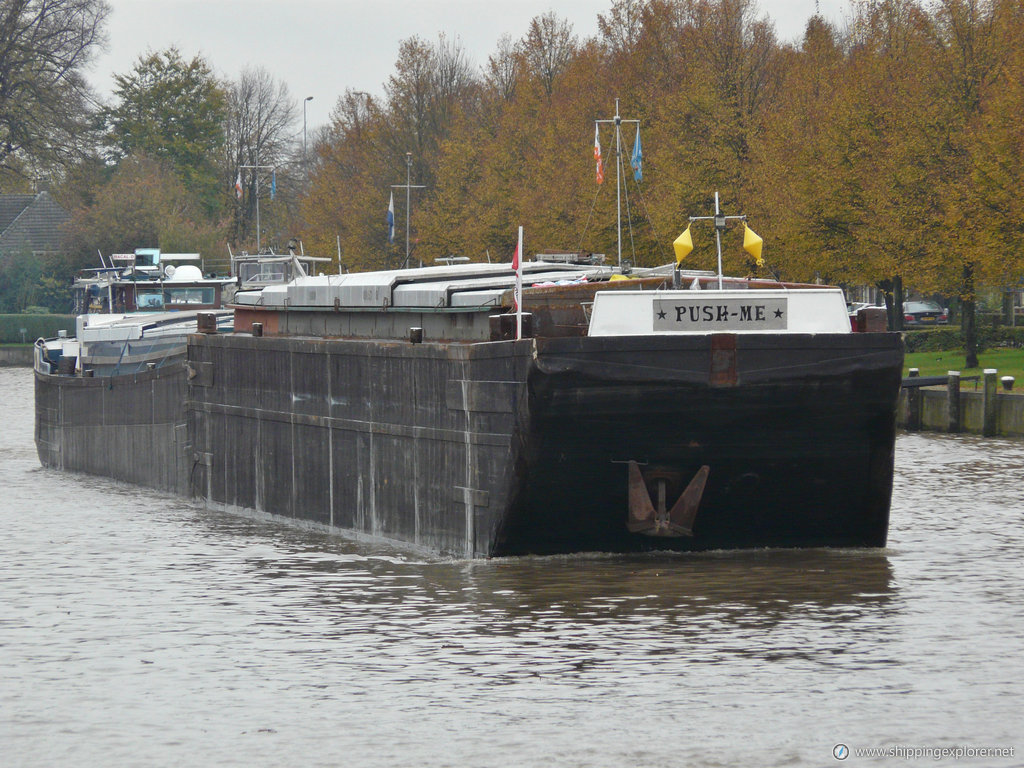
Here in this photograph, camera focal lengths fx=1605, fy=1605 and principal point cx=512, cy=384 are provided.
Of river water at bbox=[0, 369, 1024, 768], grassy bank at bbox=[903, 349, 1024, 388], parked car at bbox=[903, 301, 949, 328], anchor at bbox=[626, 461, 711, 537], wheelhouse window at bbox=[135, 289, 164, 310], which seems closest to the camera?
river water at bbox=[0, 369, 1024, 768]

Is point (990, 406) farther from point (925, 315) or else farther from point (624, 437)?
point (925, 315)

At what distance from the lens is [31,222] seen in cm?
10225

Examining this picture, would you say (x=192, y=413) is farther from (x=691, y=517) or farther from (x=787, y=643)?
(x=787, y=643)

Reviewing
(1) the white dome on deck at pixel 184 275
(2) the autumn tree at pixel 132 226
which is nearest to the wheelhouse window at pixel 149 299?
(1) the white dome on deck at pixel 184 275

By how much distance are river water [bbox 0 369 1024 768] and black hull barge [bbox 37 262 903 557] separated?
47 centimetres

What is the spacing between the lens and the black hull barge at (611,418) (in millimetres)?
17156

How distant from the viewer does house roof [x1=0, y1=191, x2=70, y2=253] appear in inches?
3967

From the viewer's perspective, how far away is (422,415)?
19625mm

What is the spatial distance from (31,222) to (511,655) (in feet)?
308

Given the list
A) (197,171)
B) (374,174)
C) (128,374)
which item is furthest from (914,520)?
(197,171)

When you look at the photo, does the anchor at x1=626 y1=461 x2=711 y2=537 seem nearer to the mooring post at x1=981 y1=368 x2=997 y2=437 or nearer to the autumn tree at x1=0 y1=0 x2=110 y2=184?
the mooring post at x1=981 y1=368 x2=997 y2=437

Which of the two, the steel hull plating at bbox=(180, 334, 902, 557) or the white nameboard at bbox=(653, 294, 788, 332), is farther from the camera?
the white nameboard at bbox=(653, 294, 788, 332)

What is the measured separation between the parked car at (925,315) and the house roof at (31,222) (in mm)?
54414

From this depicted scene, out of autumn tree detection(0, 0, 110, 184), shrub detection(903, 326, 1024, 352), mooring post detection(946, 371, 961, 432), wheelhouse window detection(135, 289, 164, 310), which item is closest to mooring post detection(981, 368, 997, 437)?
mooring post detection(946, 371, 961, 432)
